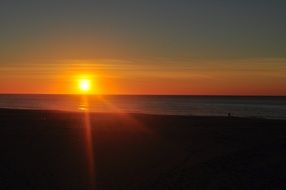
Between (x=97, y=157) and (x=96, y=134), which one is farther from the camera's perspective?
(x=96, y=134)

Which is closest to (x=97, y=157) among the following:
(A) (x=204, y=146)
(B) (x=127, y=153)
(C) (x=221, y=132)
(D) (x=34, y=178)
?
(B) (x=127, y=153)

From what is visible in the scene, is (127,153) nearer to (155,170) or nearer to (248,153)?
(155,170)

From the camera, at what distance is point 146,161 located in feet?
53.1

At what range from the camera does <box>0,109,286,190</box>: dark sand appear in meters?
13.0

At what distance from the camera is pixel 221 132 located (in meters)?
25.6

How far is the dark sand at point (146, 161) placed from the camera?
13031 millimetres

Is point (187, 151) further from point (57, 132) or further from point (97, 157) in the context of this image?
point (57, 132)

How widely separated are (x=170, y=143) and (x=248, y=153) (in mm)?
4417

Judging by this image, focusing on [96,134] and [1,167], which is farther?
[96,134]

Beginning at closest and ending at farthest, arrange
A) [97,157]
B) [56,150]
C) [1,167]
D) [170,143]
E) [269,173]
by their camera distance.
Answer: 1. [269,173]
2. [1,167]
3. [97,157]
4. [56,150]
5. [170,143]

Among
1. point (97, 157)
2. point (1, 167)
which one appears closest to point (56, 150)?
point (97, 157)

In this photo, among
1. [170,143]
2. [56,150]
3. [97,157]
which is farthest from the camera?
[170,143]

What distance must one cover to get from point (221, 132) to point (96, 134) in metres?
7.74

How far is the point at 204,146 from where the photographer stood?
19453 millimetres
